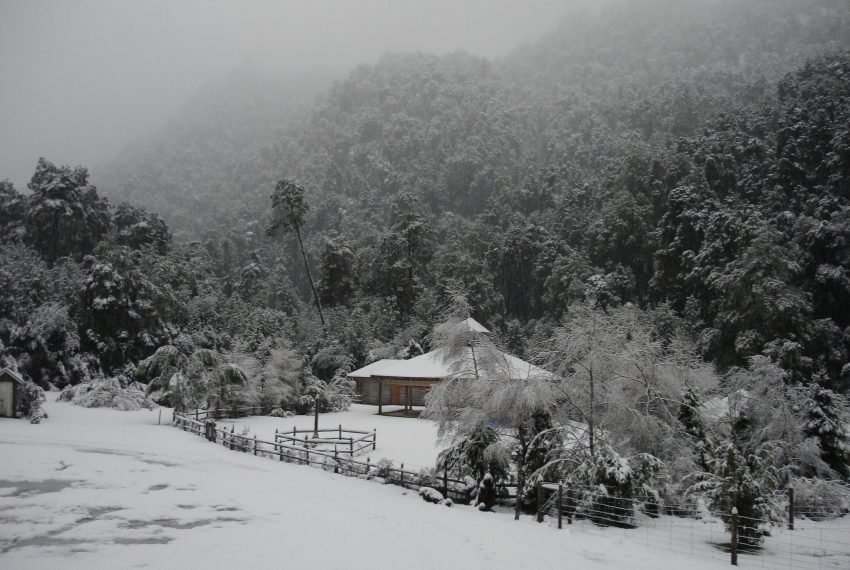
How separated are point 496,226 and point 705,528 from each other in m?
51.3

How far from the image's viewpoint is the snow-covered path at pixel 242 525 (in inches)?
444

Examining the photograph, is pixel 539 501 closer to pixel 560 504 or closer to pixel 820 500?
pixel 560 504

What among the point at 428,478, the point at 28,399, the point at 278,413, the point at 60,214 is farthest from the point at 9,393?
the point at 60,214

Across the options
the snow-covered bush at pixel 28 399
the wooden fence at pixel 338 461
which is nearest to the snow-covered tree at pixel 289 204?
the snow-covered bush at pixel 28 399

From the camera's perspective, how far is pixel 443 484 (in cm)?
1725

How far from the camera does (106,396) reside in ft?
119

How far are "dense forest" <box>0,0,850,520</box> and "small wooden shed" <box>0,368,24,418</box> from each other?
5.12 m

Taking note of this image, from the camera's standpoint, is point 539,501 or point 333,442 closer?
point 539,501

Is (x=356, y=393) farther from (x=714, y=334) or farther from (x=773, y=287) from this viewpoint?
(x=773, y=287)

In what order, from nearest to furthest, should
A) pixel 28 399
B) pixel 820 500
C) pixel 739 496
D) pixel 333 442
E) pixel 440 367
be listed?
pixel 739 496
pixel 820 500
pixel 333 442
pixel 28 399
pixel 440 367

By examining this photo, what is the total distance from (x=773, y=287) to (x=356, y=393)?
31528 millimetres

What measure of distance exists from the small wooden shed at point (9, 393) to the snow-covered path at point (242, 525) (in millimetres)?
9300

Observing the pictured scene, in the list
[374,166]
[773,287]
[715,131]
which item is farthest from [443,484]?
[374,166]

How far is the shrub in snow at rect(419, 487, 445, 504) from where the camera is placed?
16.7 meters
